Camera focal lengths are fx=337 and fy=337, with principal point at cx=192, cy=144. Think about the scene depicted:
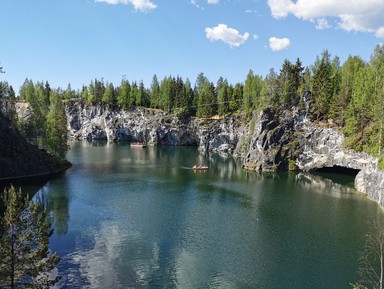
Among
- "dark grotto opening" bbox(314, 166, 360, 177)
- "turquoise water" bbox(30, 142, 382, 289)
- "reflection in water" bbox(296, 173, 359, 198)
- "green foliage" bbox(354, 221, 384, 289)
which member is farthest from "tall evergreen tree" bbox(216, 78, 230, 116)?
"green foliage" bbox(354, 221, 384, 289)

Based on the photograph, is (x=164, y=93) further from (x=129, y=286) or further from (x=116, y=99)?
(x=129, y=286)

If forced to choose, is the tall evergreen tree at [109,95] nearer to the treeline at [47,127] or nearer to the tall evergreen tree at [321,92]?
the treeline at [47,127]

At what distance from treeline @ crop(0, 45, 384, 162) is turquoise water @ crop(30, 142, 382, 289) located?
58.1ft

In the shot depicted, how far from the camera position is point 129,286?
112 feet

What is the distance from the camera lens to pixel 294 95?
11194cm

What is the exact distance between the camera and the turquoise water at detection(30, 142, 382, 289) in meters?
36.7

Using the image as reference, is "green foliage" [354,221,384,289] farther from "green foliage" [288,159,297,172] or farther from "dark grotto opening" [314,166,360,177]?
"dark grotto opening" [314,166,360,177]

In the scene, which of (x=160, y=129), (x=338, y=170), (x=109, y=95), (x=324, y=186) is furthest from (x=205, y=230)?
(x=109, y=95)

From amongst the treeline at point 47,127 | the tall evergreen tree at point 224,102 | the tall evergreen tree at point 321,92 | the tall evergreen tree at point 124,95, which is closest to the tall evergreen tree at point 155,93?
the tall evergreen tree at point 124,95

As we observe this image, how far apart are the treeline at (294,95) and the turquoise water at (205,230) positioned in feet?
58.1

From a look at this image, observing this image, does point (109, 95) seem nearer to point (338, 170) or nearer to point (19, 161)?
point (19, 161)

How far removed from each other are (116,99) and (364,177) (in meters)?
143

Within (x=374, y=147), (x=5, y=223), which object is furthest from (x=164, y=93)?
(x=5, y=223)

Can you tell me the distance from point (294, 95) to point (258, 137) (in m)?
18.9
